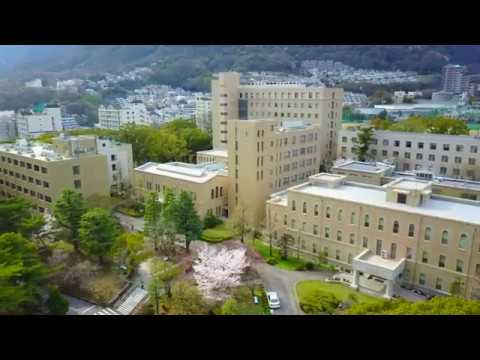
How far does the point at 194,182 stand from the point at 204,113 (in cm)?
2029

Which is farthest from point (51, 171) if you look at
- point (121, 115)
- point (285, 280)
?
point (121, 115)

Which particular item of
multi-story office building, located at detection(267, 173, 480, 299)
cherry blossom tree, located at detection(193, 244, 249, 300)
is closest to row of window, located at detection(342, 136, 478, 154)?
multi-story office building, located at detection(267, 173, 480, 299)

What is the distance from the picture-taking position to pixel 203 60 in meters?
53.3

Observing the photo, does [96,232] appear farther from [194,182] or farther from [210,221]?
[194,182]

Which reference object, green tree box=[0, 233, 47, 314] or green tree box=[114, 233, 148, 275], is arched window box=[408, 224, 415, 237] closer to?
green tree box=[114, 233, 148, 275]

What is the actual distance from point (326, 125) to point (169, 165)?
10846 mm

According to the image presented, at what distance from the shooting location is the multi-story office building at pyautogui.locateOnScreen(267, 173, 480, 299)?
32.3 ft

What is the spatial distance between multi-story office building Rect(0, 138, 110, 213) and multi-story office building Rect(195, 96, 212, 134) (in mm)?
16841

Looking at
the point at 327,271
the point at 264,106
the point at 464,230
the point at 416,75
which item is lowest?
the point at 327,271

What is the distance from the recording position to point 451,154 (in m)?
19.1

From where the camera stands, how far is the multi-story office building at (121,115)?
3691 centimetres

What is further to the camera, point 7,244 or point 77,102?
point 77,102
